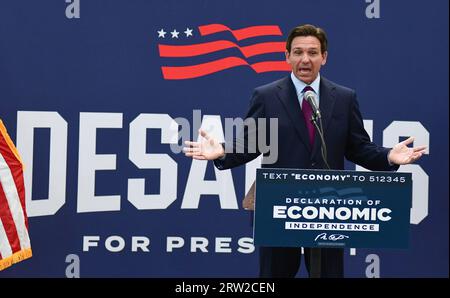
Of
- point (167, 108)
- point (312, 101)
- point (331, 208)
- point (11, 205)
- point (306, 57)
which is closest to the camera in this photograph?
point (331, 208)

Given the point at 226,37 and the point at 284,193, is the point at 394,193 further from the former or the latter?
the point at 226,37

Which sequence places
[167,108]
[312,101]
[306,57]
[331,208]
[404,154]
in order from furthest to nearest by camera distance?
[167,108]
[306,57]
[404,154]
[312,101]
[331,208]

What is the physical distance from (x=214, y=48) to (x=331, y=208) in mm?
1827

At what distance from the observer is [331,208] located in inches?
127

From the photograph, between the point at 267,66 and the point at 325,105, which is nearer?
the point at 325,105

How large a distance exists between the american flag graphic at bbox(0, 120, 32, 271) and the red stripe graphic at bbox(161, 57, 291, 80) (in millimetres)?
1065

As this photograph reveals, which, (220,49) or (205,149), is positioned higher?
(220,49)

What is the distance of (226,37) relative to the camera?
4777mm

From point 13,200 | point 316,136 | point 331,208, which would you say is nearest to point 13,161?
point 13,200

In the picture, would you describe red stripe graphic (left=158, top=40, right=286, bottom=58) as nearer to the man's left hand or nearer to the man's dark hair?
the man's dark hair

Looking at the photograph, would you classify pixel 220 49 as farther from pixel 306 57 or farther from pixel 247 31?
pixel 306 57

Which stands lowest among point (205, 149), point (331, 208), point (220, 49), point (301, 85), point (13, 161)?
point (331, 208)

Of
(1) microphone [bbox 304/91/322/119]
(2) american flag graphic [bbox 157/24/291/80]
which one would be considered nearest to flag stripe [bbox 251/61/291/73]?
(2) american flag graphic [bbox 157/24/291/80]

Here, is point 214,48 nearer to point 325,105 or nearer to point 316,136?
point 325,105
